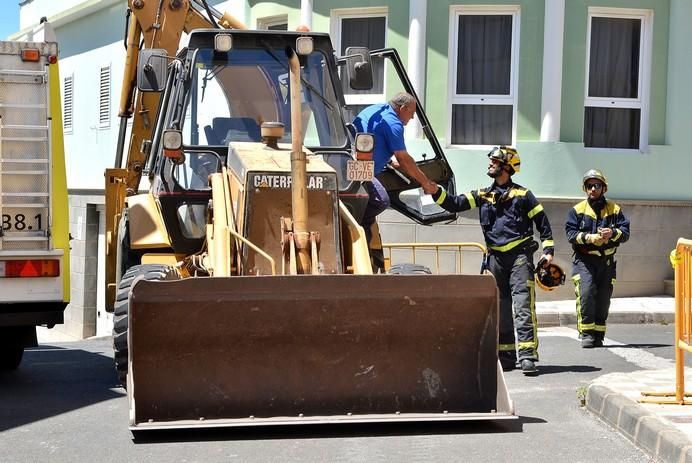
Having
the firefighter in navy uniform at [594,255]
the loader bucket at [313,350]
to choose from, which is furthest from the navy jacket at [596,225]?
the loader bucket at [313,350]

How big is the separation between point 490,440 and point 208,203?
293 cm

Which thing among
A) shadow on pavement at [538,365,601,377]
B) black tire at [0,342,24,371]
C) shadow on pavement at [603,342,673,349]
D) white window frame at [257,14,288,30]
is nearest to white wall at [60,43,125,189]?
white window frame at [257,14,288,30]

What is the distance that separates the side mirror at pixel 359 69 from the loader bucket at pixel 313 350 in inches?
114

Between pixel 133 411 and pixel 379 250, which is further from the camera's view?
pixel 379 250

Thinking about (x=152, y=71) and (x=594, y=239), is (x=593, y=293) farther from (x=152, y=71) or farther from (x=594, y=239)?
(x=152, y=71)

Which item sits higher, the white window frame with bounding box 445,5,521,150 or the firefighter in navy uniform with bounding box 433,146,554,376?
the white window frame with bounding box 445,5,521,150

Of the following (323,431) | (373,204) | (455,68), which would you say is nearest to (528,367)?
(373,204)

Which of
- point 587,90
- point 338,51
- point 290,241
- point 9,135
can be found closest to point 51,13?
point 338,51

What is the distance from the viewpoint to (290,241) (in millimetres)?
7918

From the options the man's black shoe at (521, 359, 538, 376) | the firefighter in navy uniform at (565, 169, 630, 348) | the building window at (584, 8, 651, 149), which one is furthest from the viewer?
the building window at (584, 8, 651, 149)

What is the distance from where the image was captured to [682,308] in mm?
7910

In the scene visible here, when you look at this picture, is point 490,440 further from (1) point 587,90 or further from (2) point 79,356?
(1) point 587,90

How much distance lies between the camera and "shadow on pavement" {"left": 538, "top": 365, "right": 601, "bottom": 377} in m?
10.2

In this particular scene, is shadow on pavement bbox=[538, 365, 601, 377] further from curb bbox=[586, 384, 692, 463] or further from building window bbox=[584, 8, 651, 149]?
building window bbox=[584, 8, 651, 149]
